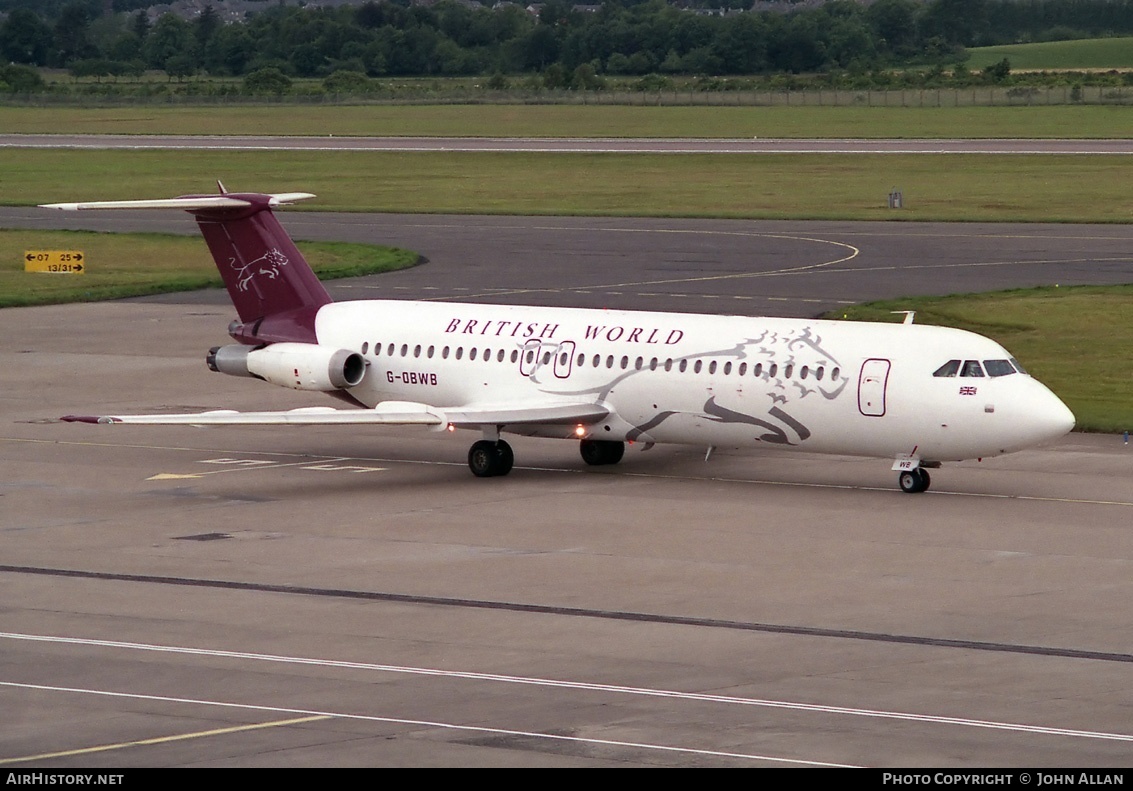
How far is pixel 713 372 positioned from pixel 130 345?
24.7 metres

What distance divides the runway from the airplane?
41.8 inches

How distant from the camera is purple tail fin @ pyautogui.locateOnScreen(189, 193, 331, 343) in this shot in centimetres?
3960

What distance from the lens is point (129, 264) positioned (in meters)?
75.8

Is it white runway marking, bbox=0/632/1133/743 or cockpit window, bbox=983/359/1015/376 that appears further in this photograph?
cockpit window, bbox=983/359/1015/376

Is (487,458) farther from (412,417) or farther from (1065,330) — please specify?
(1065,330)

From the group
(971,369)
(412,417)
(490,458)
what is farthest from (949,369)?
(412,417)

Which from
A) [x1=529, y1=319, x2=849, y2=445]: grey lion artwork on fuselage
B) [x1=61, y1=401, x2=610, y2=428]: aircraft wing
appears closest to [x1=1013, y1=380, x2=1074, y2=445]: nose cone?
[x1=529, y1=319, x2=849, y2=445]: grey lion artwork on fuselage

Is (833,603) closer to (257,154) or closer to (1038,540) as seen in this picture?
(1038,540)

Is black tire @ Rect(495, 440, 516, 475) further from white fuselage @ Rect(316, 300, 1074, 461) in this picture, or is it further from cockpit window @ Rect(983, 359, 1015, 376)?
cockpit window @ Rect(983, 359, 1015, 376)

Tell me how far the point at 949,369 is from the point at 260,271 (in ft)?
47.7

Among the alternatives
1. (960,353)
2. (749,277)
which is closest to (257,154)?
(749,277)

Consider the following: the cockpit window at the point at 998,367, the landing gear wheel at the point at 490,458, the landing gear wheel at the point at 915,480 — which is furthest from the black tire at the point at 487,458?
the cockpit window at the point at 998,367

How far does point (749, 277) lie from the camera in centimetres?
6788

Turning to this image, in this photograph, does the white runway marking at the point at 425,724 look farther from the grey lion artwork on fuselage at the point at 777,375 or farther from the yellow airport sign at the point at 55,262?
the yellow airport sign at the point at 55,262
